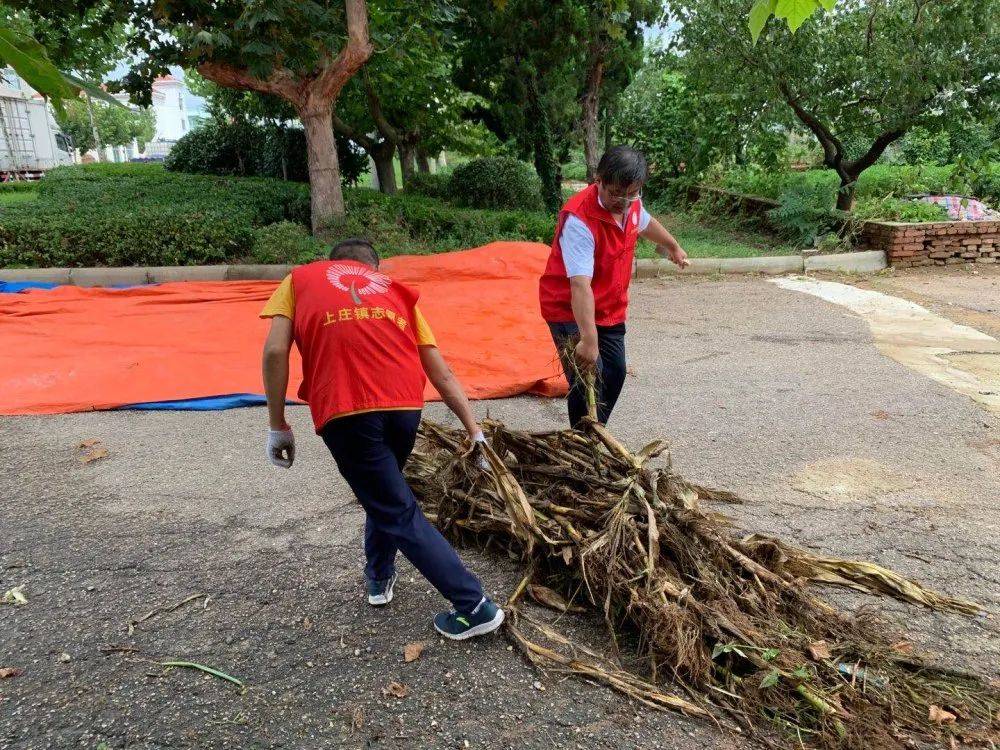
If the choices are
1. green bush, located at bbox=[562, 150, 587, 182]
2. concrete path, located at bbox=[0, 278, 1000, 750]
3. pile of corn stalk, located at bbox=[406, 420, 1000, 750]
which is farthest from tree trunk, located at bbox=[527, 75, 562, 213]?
green bush, located at bbox=[562, 150, 587, 182]

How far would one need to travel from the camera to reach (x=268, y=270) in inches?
378

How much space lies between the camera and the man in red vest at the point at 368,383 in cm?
236

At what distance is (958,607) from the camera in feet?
9.19

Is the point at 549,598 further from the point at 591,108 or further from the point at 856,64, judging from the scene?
the point at 591,108

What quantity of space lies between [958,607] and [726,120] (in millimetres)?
12277

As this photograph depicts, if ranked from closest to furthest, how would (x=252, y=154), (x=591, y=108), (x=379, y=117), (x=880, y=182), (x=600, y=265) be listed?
(x=600, y=265) < (x=591, y=108) < (x=880, y=182) < (x=379, y=117) < (x=252, y=154)

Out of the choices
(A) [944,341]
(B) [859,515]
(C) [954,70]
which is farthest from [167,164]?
(B) [859,515]

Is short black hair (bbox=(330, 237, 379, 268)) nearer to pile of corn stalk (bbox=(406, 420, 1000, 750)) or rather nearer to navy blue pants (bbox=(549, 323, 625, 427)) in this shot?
pile of corn stalk (bbox=(406, 420, 1000, 750))

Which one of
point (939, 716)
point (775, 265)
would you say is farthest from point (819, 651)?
point (775, 265)

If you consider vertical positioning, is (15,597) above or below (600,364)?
below

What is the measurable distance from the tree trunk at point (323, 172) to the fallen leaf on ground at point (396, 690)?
30.0 feet

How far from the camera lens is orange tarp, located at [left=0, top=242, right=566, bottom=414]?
18.1 feet

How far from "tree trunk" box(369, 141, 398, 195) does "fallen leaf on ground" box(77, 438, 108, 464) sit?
39.9ft

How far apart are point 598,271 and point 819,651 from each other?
1887mm
